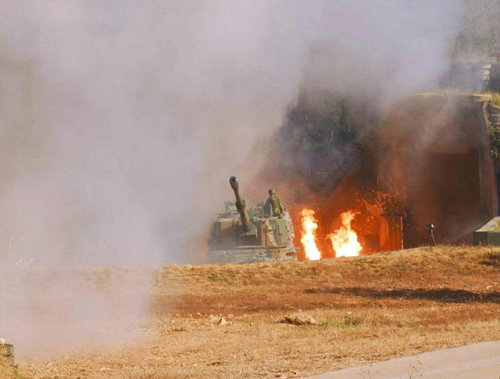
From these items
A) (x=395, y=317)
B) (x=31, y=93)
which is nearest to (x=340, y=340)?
(x=395, y=317)

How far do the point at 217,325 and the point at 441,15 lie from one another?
2333 cm

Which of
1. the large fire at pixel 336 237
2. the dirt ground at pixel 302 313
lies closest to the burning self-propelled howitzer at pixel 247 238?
the dirt ground at pixel 302 313

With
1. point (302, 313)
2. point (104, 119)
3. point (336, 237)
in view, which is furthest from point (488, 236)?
point (104, 119)

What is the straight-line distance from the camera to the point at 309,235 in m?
38.9

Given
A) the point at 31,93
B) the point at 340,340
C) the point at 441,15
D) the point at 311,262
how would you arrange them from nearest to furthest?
the point at 31,93
the point at 340,340
the point at 311,262
the point at 441,15

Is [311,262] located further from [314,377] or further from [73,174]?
[73,174]

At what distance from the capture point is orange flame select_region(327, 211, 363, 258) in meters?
38.9

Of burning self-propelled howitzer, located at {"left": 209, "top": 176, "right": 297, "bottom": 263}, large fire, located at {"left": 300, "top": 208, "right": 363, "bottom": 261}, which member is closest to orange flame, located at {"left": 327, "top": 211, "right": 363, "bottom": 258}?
large fire, located at {"left": 300, "top": 208, "right": 363, "bottom": 261}

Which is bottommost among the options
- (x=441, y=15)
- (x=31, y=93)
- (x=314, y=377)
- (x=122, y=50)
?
(x=314, y=377)

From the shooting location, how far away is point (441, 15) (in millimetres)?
36812

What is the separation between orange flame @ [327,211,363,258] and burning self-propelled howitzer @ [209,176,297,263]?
10.1 m

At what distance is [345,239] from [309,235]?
1.55 meters

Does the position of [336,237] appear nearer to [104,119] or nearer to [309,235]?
[309,235]

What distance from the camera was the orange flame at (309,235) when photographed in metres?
37.5
